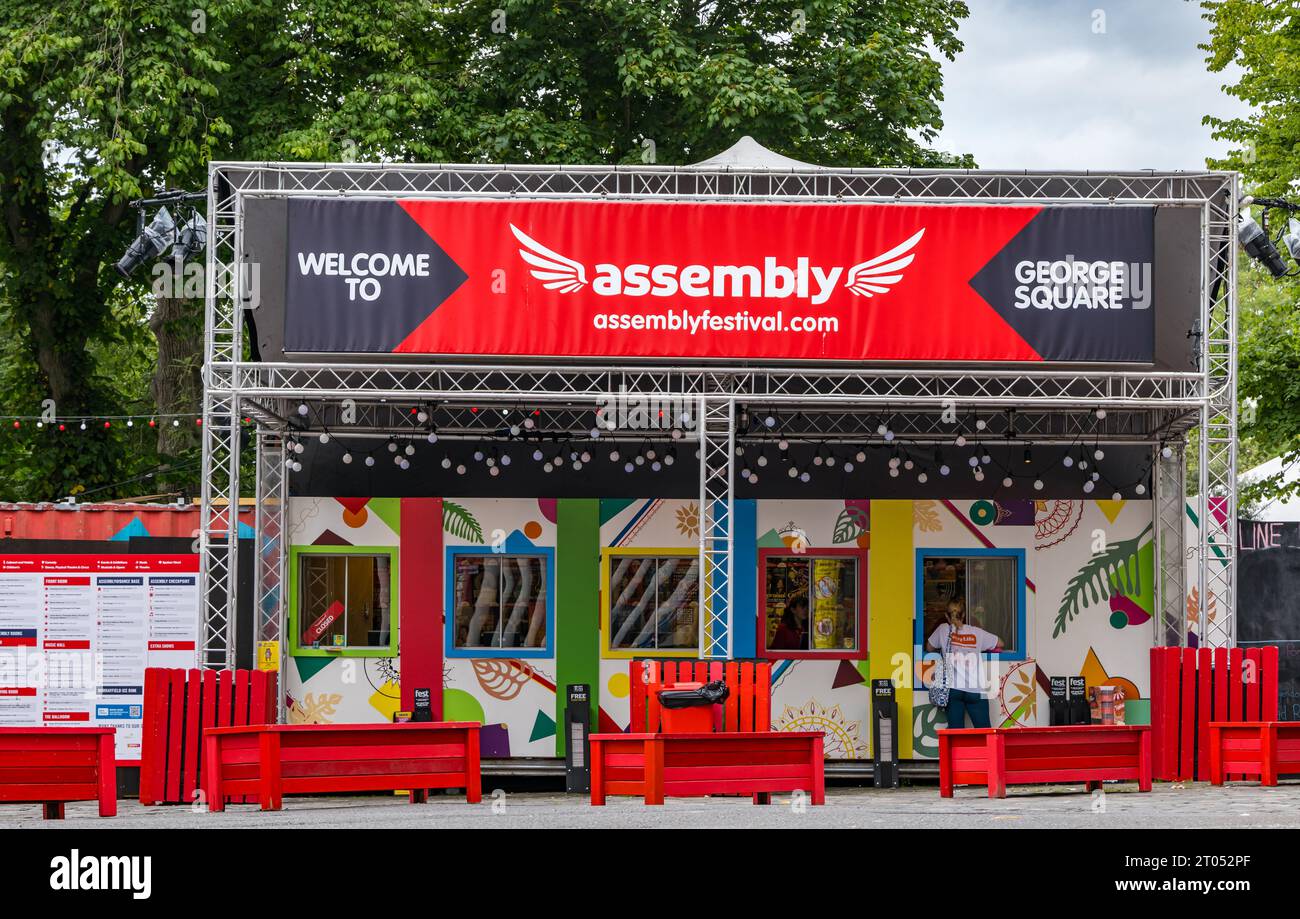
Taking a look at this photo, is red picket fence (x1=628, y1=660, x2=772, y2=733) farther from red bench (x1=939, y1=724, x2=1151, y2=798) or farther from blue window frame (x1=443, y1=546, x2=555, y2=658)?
blue window frame (x1=443, y1=546, x2=555, y2=658)

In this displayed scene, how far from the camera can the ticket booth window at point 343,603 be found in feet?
55.8

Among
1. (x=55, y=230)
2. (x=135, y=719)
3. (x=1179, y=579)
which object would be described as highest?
(x=55, y=230)

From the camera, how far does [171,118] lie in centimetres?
2141

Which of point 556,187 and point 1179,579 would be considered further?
point 1179,579

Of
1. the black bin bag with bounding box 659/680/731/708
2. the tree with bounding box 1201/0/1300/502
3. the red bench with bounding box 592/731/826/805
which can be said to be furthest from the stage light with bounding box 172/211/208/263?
the tree with bounding box 1201/0/1300/502

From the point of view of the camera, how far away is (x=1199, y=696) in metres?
14.6

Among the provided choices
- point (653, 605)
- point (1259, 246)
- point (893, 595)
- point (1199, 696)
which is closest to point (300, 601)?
point (653, 605)

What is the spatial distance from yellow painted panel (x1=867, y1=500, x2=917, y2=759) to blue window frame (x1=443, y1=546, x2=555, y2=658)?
12.1 feet

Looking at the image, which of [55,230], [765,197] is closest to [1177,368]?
[765,197]

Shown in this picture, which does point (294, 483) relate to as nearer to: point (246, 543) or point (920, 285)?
point (246, 543)

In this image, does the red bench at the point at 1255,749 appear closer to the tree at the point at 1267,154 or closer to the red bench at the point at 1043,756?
the red bench at the point at 1043,756

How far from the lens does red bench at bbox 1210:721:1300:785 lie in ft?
44.7

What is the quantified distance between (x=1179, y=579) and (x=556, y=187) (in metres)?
8.08

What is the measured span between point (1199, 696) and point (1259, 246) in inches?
177
